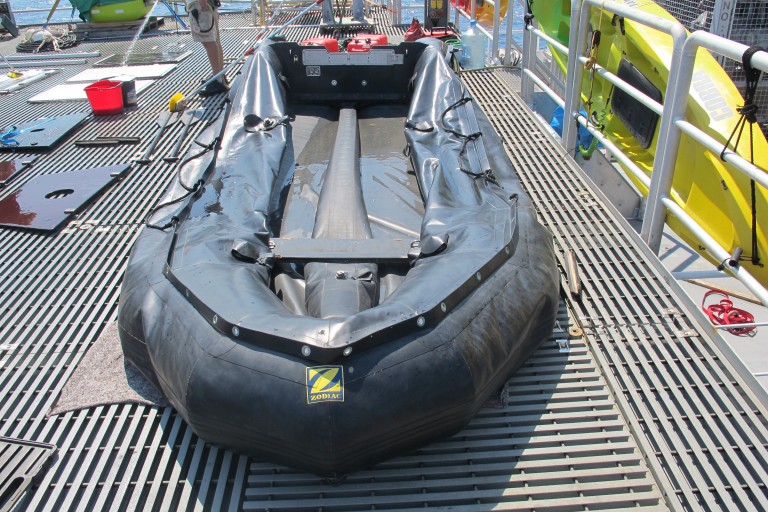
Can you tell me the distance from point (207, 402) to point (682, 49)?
2.50 meters

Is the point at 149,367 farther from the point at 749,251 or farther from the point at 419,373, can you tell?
the point at 749,251

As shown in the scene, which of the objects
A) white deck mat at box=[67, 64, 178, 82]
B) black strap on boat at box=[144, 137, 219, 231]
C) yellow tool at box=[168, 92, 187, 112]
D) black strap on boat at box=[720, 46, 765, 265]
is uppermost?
black strap on boat at box=[720, 46, 765, 265]

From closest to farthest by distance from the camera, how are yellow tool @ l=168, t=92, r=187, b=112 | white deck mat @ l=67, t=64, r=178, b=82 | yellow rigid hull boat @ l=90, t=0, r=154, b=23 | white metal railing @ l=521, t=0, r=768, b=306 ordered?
1. white metal railing @ l=521, t=0, r=768, b=306
2. yellow tool @ l=168, t=92, r=187, b=112
3. white deck mat @ l=67, t=64, r=178, b=82
4. yellow rigid hull boat @ l=90, t=0, r=154, b=23

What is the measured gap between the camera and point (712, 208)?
3.25 m

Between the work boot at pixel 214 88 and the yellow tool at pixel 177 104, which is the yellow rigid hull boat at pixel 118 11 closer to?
the work boot at pixel 214 88

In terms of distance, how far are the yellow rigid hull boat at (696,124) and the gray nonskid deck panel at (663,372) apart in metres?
0.49

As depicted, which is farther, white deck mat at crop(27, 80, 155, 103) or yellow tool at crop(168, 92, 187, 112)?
white deck mat at crop(27, 80, 155, 103)

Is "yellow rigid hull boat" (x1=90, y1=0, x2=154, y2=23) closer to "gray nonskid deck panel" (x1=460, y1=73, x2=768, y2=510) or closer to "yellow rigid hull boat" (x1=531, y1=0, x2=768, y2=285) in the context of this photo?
"yellow rigid hull boat" (x1=531, y1=0, x2=768, y2=285)

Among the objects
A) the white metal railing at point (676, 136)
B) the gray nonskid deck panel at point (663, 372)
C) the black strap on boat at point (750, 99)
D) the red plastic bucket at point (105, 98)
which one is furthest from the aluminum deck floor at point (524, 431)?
the red plastic bucket at point (105, 98)

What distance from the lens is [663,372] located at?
230cm

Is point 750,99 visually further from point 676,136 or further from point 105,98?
point 105,98

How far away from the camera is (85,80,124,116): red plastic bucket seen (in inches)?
208

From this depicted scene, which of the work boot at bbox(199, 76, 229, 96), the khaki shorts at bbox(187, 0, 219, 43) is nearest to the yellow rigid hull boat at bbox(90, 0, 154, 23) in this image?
the khaki shorts at bbox(187, 0, 219, 43)

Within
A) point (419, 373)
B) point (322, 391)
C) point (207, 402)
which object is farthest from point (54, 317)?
point (419, 373)
